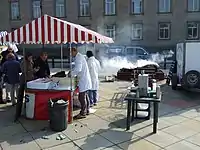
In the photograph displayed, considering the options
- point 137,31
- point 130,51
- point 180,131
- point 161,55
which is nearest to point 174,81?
point 180,131

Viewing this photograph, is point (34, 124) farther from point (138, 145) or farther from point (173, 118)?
point (173, 118)

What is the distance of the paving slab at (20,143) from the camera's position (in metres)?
A: 5.37

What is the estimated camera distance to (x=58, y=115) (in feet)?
20.1

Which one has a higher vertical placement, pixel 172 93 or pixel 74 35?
pixel 74 35

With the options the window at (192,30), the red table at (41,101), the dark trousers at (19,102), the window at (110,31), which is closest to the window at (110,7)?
the window at (110,31)

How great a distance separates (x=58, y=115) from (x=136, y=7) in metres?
27.0

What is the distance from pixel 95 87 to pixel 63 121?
2.30 meters

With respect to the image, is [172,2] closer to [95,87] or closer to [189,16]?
[189,16]

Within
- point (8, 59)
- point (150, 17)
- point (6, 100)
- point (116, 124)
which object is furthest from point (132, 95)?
point (150, 17)

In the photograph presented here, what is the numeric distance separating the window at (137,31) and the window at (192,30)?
5416 mm

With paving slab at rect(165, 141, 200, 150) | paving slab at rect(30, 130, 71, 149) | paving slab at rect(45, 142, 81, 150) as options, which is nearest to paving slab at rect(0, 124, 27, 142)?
paving slab at rect(30, 130, 71, 149)

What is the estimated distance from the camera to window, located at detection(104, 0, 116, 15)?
3150cm

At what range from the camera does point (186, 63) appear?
10219 millimetres

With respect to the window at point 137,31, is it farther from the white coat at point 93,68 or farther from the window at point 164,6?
the white coat at point 93,68
